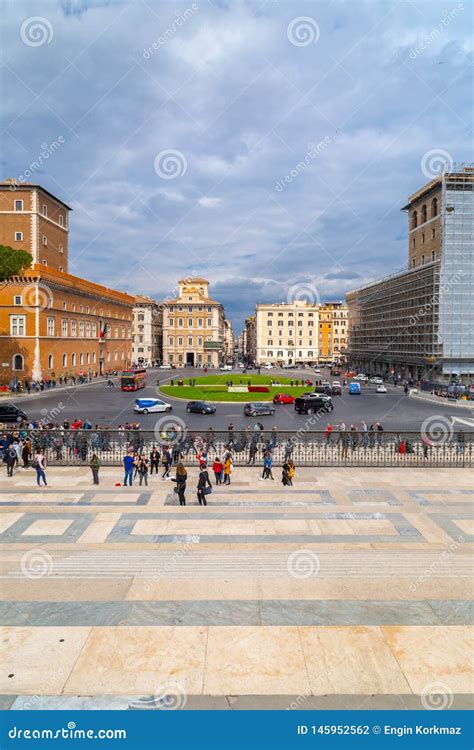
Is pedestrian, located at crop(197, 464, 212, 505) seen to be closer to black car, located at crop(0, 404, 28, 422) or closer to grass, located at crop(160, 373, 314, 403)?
black car, located at crop(0, 404, 28, 422)

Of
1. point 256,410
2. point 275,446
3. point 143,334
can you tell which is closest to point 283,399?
point 256,410

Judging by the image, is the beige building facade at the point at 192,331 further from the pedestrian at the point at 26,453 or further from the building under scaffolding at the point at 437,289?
the pedestrian at the point at 26,453

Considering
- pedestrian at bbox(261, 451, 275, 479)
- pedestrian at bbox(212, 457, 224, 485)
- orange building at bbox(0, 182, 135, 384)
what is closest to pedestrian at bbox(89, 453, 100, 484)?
pedestrian at bbox(212, 457, 224, 485)

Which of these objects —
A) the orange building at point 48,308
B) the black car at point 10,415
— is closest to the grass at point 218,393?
the orange building at point 48,308

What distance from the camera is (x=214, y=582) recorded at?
30.9 feet

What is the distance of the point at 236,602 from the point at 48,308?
49.0 metres

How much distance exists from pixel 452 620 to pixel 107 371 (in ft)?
230

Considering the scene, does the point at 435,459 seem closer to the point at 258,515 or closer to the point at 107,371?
the point at 258,515

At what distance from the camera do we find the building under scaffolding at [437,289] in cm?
5375

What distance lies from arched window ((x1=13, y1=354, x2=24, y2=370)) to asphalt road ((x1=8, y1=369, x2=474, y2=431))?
5089 mm

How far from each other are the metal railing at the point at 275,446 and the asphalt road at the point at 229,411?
7.36 metres

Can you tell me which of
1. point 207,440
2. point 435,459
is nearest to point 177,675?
point 207,440

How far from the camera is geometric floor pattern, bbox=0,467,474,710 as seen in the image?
6578 mm
